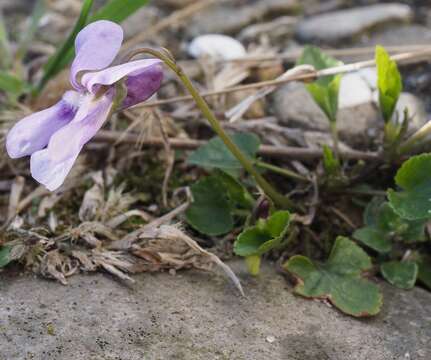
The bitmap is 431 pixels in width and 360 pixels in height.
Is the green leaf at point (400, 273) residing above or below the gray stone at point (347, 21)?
below

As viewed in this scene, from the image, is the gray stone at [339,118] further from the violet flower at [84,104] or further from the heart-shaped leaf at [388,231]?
the violet flower at [84,104]

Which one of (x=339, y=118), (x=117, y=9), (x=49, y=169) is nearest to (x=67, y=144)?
(x=49, y=169)

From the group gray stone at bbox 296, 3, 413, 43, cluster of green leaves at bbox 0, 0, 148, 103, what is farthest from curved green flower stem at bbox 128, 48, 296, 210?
gray stone at bbox 296, 3, 413, 43

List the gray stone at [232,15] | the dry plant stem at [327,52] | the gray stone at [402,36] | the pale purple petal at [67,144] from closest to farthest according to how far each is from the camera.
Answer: the pale purple petal at [67,144] < the dry plant stem at [327,52] < the gray stone at [402,36] < the gray stone at [232,15]

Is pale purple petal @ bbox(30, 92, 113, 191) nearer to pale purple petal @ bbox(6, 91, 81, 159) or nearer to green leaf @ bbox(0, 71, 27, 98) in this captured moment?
pale purple petal @ bbox(6, 91, 81, 159)

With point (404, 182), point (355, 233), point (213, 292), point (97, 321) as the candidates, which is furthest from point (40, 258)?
point (404, 182)

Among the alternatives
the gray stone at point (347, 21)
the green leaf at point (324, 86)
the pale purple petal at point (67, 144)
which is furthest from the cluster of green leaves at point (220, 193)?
the gray stone at point (347, 21)

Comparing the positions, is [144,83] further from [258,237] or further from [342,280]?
[342,280]
